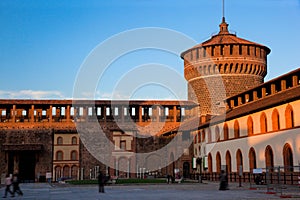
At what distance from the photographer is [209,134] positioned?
4500 centimetres

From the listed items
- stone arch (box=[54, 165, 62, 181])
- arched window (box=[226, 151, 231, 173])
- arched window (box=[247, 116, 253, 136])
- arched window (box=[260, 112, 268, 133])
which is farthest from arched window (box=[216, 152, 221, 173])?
stone arch (box=[54, 165, 62, 181])

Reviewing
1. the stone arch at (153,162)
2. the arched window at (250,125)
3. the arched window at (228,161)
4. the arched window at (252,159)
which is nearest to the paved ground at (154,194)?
the arched window at (252,159)

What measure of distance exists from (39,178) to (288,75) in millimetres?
29675

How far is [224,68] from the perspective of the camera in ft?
174

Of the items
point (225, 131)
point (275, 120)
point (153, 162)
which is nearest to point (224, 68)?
point (225, 131)

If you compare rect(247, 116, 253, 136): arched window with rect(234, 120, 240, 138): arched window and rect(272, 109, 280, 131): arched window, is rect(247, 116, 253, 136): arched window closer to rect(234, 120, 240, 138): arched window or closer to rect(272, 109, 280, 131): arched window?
rect(234, 120, 240, 138): arched window

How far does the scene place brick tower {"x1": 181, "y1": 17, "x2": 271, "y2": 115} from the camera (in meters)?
52.7

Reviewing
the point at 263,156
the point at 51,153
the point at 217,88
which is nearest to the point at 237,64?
the point at 217,88

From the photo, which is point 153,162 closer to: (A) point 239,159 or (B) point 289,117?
(A) point 239,159

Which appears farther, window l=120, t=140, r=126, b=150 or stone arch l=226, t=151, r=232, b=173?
window l=120, t=140, r=126, b=150

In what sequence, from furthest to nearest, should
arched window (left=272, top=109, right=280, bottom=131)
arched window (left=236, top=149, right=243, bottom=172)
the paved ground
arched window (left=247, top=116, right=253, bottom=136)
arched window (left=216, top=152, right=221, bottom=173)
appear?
1. arched window (left=216, top=152, right=221, bottom=173)
2. arched window (left=236, top=149, right=243, bottom=172)
3. arched window (left=247, top=116, right=253, bottom=136)
4. arched window (left=272, top=109, right=280, bottom=131)
5. the paved ground

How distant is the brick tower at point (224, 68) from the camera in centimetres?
5272

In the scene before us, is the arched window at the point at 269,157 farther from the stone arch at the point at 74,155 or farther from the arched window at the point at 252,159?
the stone arch at the point at 74,155

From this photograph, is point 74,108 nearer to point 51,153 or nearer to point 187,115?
point 51,153
